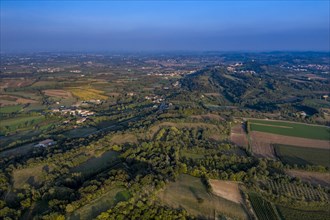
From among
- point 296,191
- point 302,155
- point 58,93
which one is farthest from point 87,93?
point 296,191

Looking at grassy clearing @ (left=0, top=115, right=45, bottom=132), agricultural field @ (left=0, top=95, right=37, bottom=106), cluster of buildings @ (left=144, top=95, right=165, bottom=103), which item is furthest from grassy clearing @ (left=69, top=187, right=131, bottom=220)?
agricultural field @ (left=0, top=95, right=37, bottom=106)

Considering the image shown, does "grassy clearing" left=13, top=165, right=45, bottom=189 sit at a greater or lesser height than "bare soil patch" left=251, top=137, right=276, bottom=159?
greater

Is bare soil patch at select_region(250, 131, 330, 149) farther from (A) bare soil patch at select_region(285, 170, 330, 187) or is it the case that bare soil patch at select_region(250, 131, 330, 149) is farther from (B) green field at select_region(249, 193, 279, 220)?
(B) green field at select_region(249, 193, 279, 220)

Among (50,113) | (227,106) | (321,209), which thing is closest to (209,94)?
(227,106)

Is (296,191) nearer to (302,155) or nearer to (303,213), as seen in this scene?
(303,213)

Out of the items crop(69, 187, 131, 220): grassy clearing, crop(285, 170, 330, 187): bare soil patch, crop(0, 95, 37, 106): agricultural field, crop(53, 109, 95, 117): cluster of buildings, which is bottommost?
crop(285, 170, 330, 187): bare soil patch

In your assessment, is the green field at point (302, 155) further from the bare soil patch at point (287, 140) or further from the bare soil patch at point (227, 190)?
the bare soil patch at point (227, 190)
